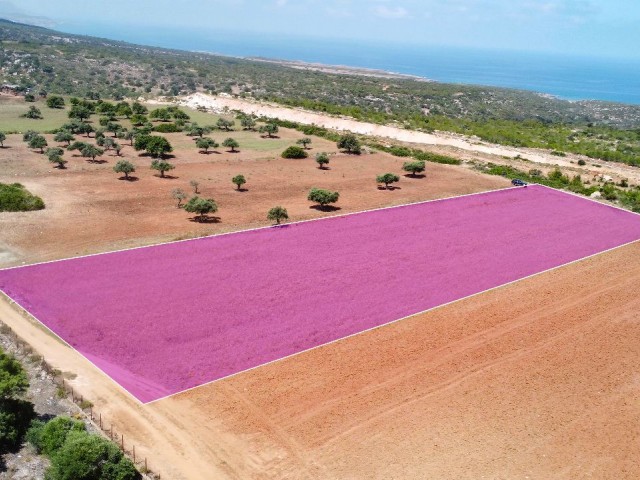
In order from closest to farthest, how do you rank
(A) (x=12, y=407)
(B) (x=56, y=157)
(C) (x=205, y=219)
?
1. (A) (x=12, y=407)
2. (C) (x=205, y=219)
3. (B) (x=56, y=157)

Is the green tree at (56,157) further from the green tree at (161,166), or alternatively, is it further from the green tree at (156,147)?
the green tree at (156,147)

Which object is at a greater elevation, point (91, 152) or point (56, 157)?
point (91, 152)

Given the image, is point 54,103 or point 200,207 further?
point 54,103

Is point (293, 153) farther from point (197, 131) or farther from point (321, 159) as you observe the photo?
point (197, 131)

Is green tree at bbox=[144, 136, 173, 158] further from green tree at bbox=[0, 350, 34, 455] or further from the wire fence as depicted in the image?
green tree at bbox=[0, 350, 34, 455]

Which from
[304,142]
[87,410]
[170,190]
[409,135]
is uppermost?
[409,135]

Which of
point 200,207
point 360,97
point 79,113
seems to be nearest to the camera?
point 200,207

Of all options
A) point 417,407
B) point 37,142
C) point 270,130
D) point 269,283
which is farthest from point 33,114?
point 417,407
